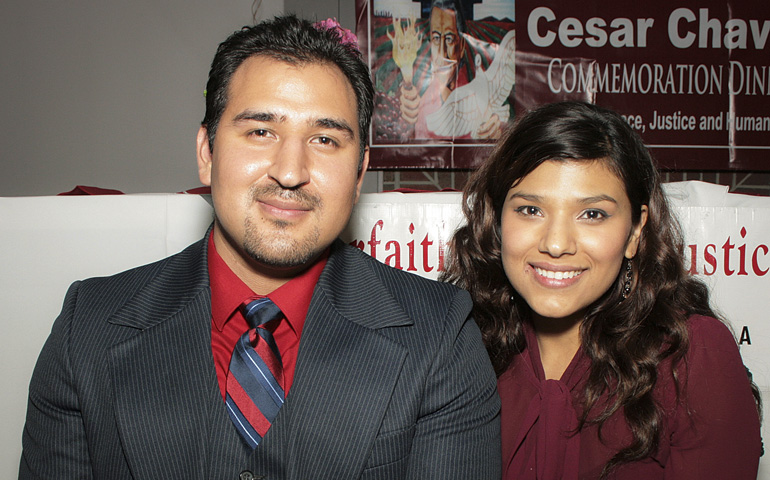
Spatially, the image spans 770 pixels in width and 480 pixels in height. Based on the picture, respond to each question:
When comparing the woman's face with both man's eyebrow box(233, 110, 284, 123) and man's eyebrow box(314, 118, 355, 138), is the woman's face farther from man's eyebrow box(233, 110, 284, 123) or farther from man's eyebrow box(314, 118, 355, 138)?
man's eyebrow box(233, 110, 284, 123)

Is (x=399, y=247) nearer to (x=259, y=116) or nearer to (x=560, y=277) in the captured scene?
(x=560, y=277)

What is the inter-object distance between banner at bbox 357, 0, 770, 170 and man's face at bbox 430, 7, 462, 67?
0.01 metres

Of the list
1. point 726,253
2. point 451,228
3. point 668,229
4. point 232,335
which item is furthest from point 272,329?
point 726,253

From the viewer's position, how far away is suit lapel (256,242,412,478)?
1.12 metres

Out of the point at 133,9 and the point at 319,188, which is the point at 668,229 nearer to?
the point at 319,188

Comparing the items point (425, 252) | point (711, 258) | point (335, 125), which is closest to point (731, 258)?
point (711, 258)

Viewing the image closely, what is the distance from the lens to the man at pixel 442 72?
3023 millimetres

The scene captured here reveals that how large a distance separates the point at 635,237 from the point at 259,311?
96cm

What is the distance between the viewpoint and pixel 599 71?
122 inches

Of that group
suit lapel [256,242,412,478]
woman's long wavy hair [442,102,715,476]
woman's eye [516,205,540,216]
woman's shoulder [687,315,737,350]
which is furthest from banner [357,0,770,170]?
suit lapel [256,242,412,478]

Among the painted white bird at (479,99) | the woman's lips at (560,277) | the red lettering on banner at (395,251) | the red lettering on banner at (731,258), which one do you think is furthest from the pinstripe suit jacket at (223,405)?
the painted white bird at (479,99)

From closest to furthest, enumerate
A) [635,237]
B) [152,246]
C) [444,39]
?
[635,237]
[152,246]
[444,39]

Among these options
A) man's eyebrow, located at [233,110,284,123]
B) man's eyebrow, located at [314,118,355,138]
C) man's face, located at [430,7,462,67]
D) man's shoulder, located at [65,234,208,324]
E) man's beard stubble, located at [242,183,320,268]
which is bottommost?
man's shoulder, located at [65,234,208,324]

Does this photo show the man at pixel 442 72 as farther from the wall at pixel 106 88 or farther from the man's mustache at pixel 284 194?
the man's mustache at pixel 284 194
